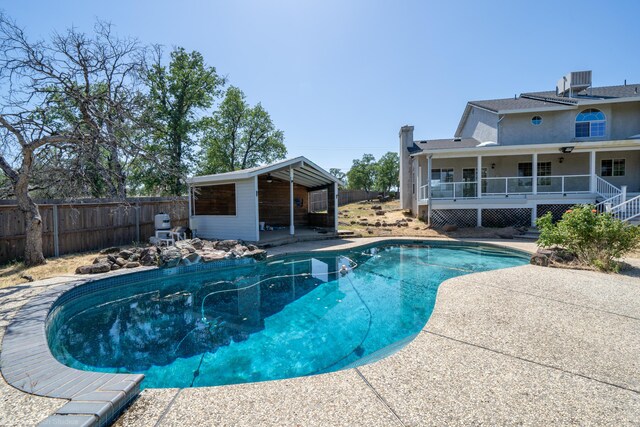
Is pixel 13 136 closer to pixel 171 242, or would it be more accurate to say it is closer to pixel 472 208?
pixel 171 242

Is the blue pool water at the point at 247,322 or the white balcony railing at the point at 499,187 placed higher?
the white balcony railing at the point at 499,187

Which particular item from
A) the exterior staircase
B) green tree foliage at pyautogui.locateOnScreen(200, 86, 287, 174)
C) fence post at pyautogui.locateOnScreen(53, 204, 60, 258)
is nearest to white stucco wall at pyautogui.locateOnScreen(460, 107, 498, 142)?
the exterior staircase

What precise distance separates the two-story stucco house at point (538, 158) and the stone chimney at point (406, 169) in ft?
6.69

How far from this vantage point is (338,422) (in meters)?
2.18

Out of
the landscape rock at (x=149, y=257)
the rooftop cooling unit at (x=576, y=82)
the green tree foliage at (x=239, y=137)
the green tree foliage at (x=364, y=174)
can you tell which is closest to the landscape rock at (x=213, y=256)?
the landscape rock at (x=149, y=257)

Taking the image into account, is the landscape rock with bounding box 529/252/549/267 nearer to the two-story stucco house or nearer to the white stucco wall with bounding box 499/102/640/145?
the two-story stucco house

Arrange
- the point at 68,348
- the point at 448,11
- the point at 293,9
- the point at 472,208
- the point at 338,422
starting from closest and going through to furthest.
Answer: the point at 338,422 → the point at 68,348 → the point at 293,9 → the point at 448,11 → the point at 472,208

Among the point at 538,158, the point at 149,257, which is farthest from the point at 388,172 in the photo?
the point at 149,257

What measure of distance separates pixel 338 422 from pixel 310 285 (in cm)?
521

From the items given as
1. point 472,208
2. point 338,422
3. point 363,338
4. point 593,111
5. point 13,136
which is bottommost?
point 363,338

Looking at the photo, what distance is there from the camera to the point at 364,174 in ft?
162

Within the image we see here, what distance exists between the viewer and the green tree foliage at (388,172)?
1782 inches

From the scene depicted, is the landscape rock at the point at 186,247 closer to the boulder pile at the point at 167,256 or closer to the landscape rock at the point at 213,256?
the boulder pile at the point at 167,256

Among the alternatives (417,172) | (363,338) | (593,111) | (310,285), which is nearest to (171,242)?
(310,285)
